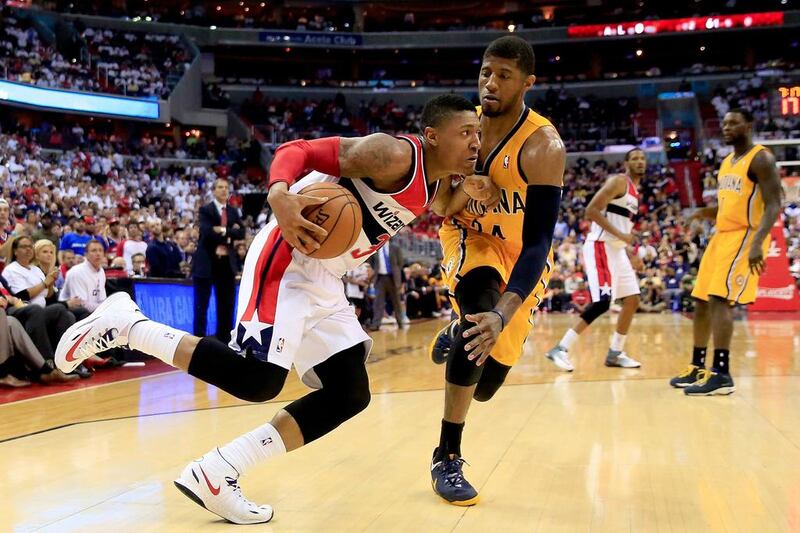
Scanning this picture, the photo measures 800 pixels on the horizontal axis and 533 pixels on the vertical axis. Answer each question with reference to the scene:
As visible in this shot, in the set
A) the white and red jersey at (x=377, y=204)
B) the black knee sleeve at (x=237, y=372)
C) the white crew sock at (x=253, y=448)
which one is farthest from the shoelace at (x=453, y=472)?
the white and red jersey at (x=377, y=204)

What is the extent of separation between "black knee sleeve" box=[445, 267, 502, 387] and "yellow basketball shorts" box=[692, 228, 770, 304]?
2.60 m

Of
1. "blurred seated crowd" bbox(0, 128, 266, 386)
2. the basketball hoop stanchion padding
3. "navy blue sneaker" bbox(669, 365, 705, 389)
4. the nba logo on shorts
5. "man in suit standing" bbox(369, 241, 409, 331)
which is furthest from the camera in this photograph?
the basketball hoop stanchion padding

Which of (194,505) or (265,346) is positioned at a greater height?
(265,346)

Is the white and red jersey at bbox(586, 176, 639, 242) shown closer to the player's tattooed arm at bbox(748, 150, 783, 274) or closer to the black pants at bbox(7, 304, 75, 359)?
the player's tattooed arm at bbox(748, 150, 783, 274)

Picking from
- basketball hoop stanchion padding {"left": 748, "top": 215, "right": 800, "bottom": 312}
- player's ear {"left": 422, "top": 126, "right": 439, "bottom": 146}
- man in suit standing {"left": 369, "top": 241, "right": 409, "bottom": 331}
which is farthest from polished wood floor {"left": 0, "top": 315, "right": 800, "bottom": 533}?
basketball hoop stanchion padding {"left": 748, "top": 215, "right": 800, "bottom": 312}

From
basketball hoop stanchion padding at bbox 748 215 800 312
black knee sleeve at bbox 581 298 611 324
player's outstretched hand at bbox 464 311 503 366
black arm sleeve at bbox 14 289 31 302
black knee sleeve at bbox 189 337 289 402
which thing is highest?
player's outstretched hand at bbox 464 311 503 366

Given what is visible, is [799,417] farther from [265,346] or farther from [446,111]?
[265,346]

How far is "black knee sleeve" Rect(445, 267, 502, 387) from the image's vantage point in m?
3.22

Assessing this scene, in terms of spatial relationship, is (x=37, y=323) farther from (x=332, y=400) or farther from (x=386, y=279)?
(x=386, y=279)

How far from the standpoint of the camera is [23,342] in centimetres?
609

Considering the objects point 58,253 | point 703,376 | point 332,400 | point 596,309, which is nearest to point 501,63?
point 332,400

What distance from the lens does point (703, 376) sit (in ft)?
18.7

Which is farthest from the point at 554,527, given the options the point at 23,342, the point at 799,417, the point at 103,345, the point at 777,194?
the point at 23,342

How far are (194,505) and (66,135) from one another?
77.9 ft
